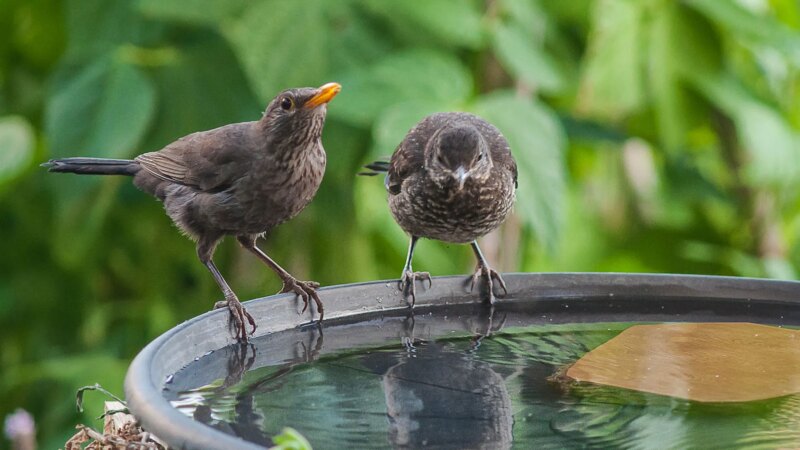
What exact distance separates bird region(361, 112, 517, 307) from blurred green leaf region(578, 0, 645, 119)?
1.15 m

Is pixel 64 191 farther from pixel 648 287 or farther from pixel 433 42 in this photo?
pixel 648 287

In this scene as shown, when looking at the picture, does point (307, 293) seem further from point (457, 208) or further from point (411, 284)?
point (457, 208)

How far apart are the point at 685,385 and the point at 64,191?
9.48 ft

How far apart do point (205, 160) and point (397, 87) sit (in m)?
0.96

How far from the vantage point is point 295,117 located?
3453mm

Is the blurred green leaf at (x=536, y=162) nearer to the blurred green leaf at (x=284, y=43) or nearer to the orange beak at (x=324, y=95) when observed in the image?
the blurred green leaf at (x=284, y=43)

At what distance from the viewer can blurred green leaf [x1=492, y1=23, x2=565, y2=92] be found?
4449 millimetres

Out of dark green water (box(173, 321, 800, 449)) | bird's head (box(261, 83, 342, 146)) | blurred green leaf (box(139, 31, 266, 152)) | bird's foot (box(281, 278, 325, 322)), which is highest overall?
blurred green leaf (box(139, 31, 266, 152))

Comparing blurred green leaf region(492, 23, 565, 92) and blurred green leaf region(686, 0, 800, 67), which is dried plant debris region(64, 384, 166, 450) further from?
blurred green leaf region(686, 0, 800, 67)

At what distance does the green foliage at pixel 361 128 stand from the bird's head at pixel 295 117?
582 millimetres

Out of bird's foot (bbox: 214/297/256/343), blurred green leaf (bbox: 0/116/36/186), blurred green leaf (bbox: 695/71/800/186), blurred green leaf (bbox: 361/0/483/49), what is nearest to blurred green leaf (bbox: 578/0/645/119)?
blurred green leaf (bbox: 695/71/800/186)

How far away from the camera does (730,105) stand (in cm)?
500

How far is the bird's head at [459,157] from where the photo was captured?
369 cm

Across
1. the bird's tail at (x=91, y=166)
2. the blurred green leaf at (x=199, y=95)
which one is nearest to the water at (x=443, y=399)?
the bird's tail at (x=91, y=166)
